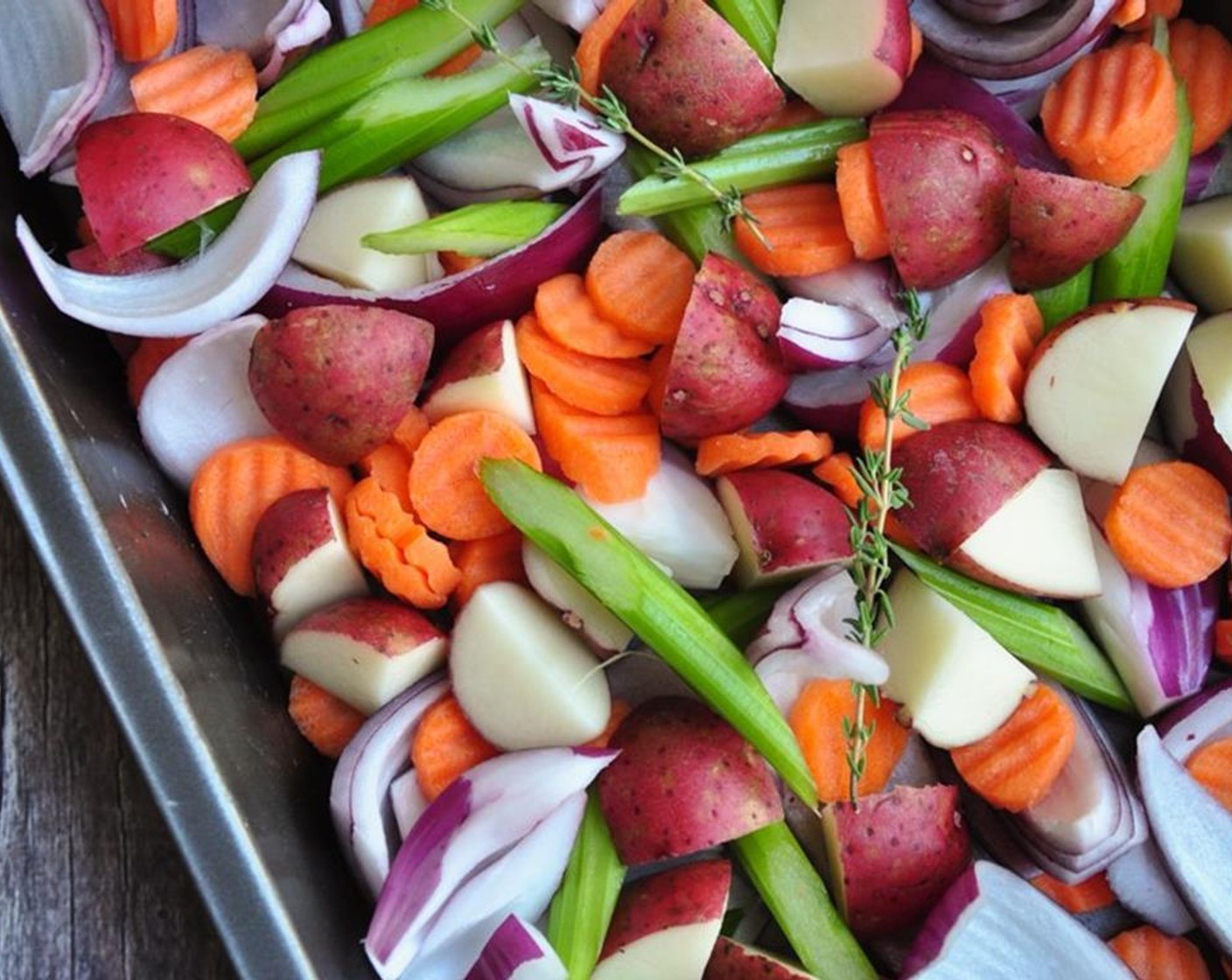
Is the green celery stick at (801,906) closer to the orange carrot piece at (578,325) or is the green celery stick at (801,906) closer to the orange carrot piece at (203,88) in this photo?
the orange carrot piece at (578,325)

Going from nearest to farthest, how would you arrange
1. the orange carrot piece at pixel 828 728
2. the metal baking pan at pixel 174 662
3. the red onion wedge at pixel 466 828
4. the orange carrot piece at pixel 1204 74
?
the metal baking pan at pixel 174 662 < the red onion wedge at pixel 466 828 < the orange carrot piece at pixel 828 728 < the orange carrot piece at pixel 1204 74

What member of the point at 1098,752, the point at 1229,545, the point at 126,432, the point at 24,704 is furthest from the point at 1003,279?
the point at 24,704

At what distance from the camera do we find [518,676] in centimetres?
146

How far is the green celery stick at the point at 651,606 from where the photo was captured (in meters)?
1.43

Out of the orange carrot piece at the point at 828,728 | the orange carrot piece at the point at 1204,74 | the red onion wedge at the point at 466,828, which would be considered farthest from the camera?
the orange carrot piece at the point at 1204,74

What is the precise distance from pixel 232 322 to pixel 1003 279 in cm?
80

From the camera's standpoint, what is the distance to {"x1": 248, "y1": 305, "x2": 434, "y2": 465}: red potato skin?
144 cm

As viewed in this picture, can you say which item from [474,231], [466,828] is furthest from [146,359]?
[466,828]

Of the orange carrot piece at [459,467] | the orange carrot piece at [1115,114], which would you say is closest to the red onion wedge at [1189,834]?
the orange carrot piece at [1115,114]

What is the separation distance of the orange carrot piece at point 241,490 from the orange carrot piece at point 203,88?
342 millimetres

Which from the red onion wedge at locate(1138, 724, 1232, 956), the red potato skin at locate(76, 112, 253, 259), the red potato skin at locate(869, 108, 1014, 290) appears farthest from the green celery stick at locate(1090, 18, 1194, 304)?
the red potato skin at locate(76, 112, 253, 259)

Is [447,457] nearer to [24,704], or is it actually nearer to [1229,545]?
[24,704]

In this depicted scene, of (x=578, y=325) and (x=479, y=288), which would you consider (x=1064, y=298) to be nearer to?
(x=578, y=325)

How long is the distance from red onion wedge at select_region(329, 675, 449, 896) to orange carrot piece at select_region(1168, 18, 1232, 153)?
1018 mm
